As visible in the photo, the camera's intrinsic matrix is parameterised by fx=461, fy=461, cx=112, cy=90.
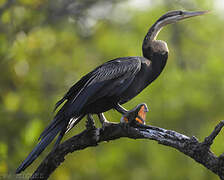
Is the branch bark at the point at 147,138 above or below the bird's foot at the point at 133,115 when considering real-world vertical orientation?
below

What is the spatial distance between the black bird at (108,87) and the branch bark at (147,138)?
187 millimetres

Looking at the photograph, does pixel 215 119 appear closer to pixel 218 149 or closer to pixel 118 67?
pixel 218 149

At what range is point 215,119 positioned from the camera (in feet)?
43.2

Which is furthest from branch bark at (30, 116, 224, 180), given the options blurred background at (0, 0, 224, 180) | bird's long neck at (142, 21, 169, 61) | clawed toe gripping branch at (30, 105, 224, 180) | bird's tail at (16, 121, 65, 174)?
blurred background at (0, 0, 224, 180)

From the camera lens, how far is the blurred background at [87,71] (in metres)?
9.30

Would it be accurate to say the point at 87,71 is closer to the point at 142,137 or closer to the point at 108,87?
the point at 108,87

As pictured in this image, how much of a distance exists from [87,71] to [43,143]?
10.4 m

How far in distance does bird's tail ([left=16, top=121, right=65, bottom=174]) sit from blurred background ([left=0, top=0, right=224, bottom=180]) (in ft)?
8.26

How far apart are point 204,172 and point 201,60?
5572mm

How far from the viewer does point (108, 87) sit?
15.9 ft

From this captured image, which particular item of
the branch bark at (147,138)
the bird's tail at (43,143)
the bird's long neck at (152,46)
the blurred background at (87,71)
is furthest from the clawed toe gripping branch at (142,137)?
the blurred background at (87,71)

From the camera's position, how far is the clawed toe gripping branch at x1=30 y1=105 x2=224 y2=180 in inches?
145

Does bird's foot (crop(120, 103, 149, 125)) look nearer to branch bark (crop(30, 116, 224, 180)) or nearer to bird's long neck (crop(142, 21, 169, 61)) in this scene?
branch bark (crop(30, 116, 224, 180))

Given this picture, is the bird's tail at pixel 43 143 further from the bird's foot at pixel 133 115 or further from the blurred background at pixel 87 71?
the blurred background at pixel 87 71
